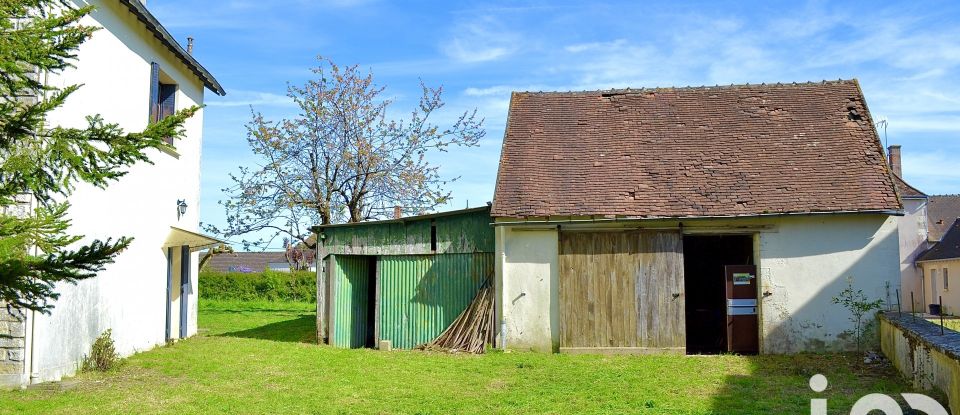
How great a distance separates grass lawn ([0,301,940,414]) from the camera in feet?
30.9

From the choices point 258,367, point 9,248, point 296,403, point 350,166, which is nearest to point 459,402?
point 296,403

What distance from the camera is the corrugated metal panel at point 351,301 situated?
16469 mm

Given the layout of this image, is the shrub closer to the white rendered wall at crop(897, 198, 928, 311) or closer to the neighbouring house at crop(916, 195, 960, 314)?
the neighbouring house at crop(916, 195, 960, 314)

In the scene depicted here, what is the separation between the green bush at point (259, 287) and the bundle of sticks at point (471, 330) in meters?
16.1

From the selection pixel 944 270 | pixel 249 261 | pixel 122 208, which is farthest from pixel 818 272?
pixel 249 261

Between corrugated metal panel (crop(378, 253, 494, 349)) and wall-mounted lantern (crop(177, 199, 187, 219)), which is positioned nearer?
corrugated metal panel (crop(378, 253, 494, 349))

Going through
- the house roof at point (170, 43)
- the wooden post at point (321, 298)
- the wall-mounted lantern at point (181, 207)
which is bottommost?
the wooden post at point (321, 298)

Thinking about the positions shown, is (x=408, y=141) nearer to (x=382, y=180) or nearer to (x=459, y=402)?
(x=382, y=180)

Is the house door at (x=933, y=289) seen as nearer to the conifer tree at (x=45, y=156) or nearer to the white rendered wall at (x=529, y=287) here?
the white rendered wall at (x=529, y=287)

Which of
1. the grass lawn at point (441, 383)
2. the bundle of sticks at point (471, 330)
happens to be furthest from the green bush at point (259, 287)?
the bundle of sticks at point (471, 330)

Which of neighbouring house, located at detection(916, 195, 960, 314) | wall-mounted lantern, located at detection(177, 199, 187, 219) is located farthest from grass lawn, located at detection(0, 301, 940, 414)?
neighbouring house, located at detection(916, 195, 960, 314)

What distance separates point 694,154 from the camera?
16.1 metres

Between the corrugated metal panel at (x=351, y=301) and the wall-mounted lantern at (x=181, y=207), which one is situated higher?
the wall-mounted lantern at (x=181, y=207)

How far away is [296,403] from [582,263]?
6867mm
